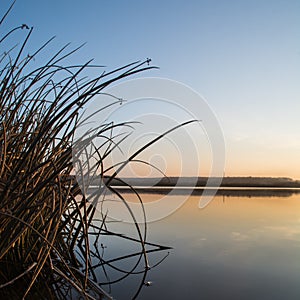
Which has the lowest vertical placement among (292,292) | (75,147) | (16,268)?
(292,292)

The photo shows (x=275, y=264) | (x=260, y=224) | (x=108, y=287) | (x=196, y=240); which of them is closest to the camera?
(x=108, y=287)

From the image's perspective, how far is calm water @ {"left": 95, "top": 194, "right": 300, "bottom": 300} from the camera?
36.9 inches

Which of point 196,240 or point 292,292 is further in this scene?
point 196,240

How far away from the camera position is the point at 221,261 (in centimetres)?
124

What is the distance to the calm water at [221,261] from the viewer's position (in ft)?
3.08

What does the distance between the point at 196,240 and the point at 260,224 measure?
655 millimetres

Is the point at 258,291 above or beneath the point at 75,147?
beneath

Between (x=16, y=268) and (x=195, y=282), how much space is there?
0.54 meters

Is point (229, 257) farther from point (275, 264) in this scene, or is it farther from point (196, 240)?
point (196, 240)

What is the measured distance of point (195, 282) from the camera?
1.02 meters

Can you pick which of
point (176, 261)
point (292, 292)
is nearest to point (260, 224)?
point (176, 261)

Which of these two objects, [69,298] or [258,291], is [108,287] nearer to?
[69,298]

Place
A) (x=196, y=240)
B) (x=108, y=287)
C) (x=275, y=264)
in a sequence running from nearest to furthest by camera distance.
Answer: (x=108, y=287) → (x=275, y=264) → (x=196, y=240)

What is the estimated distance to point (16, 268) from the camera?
983 mm
